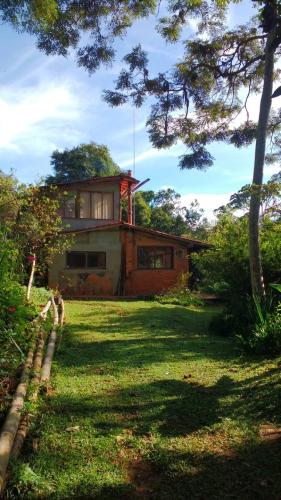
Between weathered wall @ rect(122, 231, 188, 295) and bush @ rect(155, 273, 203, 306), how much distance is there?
0.64 metres

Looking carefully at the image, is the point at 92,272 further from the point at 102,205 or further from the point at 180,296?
the point at 102,205

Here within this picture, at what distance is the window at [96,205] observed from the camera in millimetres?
23344

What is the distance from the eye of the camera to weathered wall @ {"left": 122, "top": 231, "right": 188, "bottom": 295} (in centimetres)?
2109

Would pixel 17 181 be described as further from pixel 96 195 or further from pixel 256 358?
pixel 256 358

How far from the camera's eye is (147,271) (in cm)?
2134

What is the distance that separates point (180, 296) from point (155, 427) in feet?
47.5

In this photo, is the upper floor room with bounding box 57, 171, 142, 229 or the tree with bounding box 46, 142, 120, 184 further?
the tree with bounding box 46, 142, 120, 184

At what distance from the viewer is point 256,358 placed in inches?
284

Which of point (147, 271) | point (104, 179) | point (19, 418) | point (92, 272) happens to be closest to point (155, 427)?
point (19, 418)

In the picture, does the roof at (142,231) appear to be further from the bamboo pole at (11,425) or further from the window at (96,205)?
the bamboo pole at (11,425)

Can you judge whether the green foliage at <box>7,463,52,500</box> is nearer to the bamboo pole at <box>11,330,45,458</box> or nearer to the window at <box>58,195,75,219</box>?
the bamboo pole at <box>11,330,45,458</box>

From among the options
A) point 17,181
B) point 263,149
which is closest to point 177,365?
point 263,149

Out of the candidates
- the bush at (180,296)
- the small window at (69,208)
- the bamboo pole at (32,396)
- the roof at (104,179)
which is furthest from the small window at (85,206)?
the bamboo pole at (32,396)

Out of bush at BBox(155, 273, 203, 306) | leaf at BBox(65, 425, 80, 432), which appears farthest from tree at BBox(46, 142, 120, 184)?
leaf at BBox(65, 425, 80, 432)
